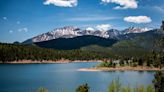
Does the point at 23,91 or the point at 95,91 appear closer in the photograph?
the point at 95,91

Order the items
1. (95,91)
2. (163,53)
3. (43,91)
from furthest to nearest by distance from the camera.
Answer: (95,91) → (43,91) → (163,53)

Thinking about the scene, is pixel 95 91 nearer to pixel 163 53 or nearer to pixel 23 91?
pixel 23 91

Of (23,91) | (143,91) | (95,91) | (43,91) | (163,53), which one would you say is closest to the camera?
(163,53)

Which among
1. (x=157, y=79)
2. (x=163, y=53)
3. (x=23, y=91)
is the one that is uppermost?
(x=163, y=53)

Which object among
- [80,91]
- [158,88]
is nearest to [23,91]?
[80,91]

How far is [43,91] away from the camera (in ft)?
128

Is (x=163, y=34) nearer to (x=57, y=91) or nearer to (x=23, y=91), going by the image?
(x=57, y=91)

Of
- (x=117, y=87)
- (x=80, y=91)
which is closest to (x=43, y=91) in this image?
(x=80, y=91)

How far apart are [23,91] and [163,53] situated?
9343 cm

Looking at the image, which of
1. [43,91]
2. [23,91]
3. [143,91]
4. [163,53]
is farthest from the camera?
[23,91]

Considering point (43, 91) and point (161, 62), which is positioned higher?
point (161, 62)

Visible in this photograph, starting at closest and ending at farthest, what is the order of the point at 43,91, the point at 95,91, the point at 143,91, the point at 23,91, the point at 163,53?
the point at 163,53 → the point at 43,91 → the point at 143,91 → the point at 95,91 → the point at 23,91

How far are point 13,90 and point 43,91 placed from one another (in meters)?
90.9

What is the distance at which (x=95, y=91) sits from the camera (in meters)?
111
